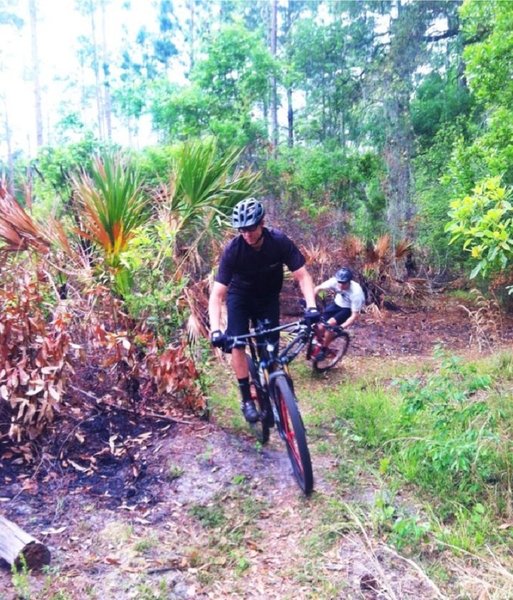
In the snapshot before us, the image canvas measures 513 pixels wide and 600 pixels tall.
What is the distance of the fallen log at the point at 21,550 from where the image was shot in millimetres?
2953

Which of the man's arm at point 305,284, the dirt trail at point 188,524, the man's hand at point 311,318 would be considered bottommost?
the dirt trail at point 188,524

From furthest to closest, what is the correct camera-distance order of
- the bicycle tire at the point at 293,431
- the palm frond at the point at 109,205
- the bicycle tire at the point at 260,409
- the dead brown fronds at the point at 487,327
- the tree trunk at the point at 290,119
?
the tree trunk at the point at 290,119 → the dead brown fronds at the point at 487,327 → the palm frond at the point at 109,205 → the bicycle tire at the point at 260,409 → the bicycle tire at the point at 293,431

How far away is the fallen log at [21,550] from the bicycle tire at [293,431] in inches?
66.7

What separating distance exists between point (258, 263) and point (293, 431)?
1395 millimetres

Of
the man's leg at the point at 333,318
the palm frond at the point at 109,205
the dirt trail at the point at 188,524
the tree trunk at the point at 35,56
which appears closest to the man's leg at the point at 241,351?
the dirt trail at the point at 188,524

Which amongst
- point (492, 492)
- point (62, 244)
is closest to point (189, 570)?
point (492, 492)

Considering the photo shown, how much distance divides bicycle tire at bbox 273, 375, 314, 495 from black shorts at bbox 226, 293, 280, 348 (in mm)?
708

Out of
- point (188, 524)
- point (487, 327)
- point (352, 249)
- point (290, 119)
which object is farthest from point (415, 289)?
point (188, 524)

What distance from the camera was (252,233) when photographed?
409cm

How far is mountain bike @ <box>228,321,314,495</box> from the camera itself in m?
3.69

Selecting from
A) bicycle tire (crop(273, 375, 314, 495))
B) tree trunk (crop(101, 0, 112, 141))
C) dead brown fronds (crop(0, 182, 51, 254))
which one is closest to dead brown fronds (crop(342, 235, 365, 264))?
dead brown fronds (crop(0, 182, 51, 254))

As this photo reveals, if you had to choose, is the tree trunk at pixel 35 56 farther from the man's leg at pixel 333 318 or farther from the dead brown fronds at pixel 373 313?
the man's leg at pixel 333 318

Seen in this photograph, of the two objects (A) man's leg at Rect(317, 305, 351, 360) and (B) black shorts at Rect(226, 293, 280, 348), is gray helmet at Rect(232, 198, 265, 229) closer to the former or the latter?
(B) black shorts at Rect(226, 293, 280, 348)

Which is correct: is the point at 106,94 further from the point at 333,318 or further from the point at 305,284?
the point at 305,284
